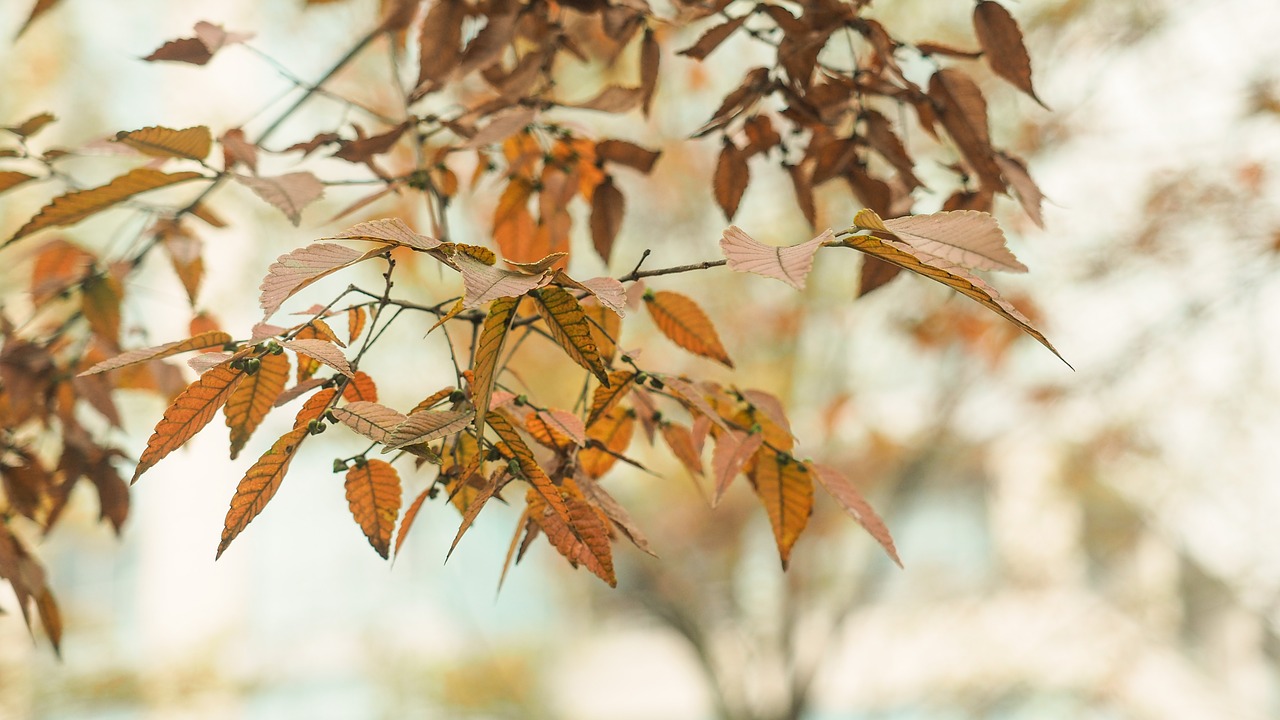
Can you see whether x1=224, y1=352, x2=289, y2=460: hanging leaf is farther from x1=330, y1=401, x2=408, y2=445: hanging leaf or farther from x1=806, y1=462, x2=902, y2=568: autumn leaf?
x1=806, y1=462, x2=902, y2=568: autumn leaf

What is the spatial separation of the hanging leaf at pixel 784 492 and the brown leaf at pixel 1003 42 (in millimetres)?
281

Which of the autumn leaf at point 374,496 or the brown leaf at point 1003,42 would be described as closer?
the autumn leaf at point 374,496

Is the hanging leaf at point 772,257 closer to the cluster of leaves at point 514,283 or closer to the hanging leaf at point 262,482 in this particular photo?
the cluster of leaves at point 514,283

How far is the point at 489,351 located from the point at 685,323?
0.85 ft

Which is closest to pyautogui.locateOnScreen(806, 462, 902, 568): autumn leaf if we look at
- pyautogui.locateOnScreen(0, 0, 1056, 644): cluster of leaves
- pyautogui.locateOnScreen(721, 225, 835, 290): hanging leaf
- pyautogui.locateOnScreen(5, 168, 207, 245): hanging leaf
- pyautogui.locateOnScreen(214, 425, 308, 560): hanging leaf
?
pyautogui.locateOnScreen(0, 0, 1056, 644): cluster of leaves

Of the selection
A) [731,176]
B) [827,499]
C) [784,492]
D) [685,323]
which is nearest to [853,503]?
[784,492]

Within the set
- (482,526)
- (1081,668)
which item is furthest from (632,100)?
(482,526)

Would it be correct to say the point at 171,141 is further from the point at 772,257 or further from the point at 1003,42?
the point at 1003,42

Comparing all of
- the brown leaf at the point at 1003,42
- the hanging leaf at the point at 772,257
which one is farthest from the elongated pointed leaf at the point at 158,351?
the brown leaf at the point at 1003,42

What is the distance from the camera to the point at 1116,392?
2502 mm

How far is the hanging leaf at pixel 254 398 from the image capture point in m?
0.50

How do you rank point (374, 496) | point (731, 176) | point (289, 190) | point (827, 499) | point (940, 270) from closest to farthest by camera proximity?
point (940, 270) → point (374, 496) → point (289, 190) → point (731, 176) → point (827, 499)

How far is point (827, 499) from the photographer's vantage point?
2.84m

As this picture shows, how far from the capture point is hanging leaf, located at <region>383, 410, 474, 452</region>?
1.16 ft
